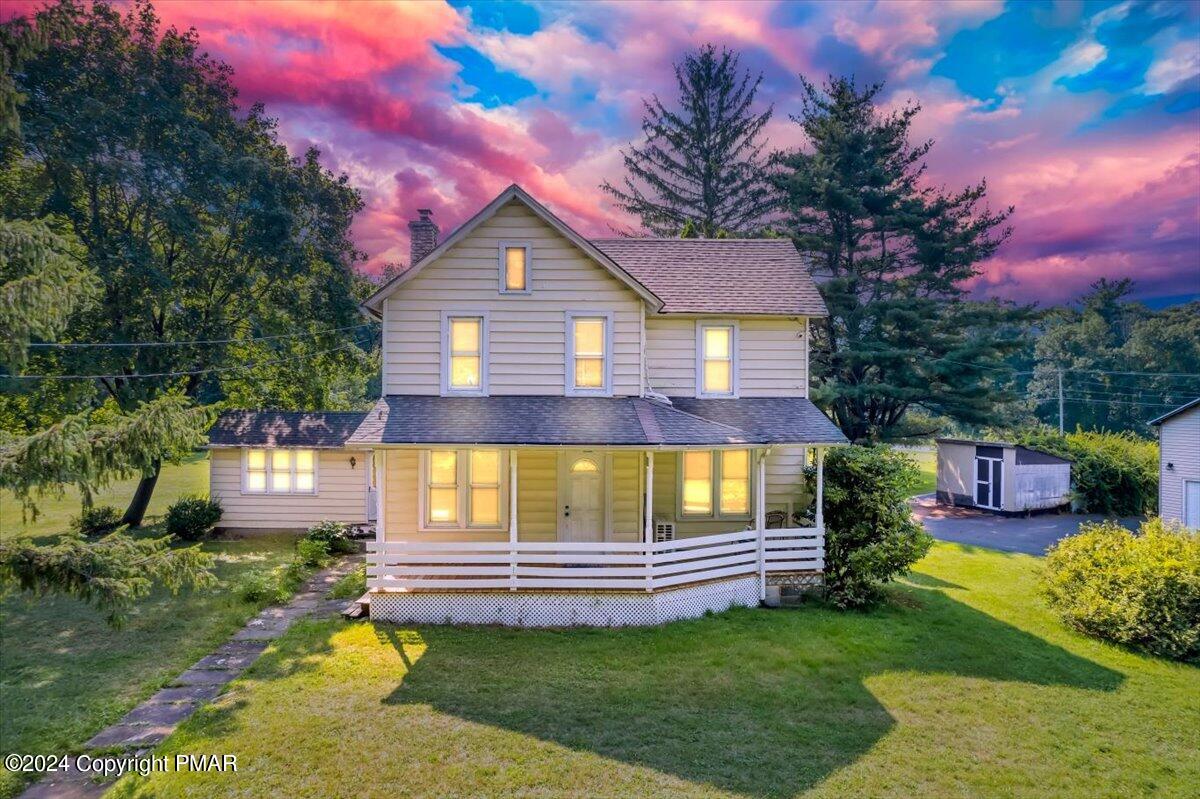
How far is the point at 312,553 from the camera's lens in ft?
51.3

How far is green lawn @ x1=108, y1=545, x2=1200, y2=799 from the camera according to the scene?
249 inches

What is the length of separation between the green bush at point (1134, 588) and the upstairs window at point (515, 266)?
527 inches

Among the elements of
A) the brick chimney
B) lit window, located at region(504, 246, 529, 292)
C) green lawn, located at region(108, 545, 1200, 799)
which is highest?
the brick chimney

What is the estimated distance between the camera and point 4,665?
9.15 metres

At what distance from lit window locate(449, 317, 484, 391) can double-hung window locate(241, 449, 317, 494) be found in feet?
30.3

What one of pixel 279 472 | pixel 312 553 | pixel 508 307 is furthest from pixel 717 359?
pixel 279 472

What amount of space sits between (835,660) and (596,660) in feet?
13.7

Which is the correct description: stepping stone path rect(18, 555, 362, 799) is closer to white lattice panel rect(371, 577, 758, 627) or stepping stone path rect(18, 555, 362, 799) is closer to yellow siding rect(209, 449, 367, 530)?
white lattice panel rect(371, 577, 758, 627)

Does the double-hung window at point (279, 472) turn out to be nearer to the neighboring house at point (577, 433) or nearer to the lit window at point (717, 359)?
the neighboring house at point (577, 433)

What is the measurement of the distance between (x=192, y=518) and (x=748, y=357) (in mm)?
18512

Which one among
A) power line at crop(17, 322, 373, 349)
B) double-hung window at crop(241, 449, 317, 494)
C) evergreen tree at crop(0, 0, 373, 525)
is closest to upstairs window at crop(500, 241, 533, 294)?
power line at crop(17, 322, 373, 349)

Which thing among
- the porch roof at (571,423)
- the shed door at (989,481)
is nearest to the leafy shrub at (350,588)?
the porch roof at (571,423)

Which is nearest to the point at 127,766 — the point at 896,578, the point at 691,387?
the point at 691,387

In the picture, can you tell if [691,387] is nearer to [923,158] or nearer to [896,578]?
[896,578]
